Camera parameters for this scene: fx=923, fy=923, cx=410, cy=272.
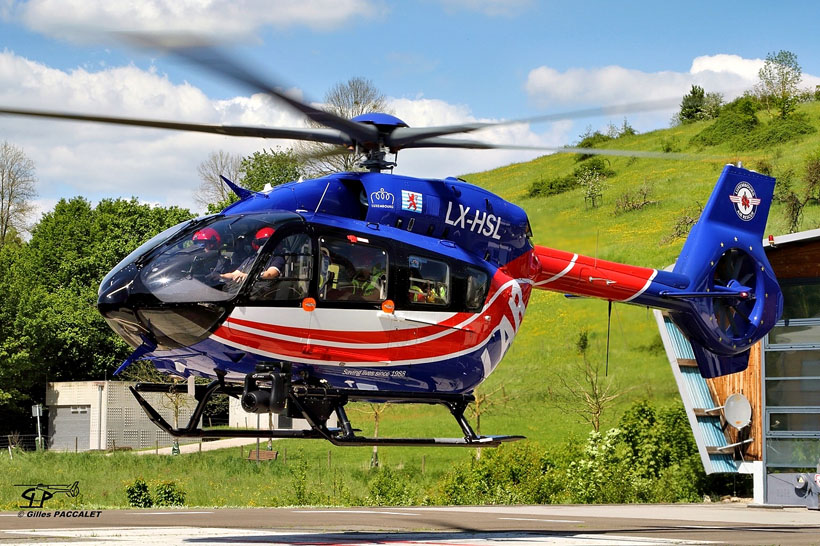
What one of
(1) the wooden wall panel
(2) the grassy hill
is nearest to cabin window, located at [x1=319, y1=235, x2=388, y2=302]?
(2) the grassy hill

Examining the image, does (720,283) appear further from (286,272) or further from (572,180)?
(572,180)

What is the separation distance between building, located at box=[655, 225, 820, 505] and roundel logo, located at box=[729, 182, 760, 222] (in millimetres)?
6499

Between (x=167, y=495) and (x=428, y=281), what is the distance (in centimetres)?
1589

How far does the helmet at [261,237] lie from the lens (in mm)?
12008

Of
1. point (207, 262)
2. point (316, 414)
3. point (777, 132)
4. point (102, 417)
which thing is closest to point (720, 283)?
point (316, 414)

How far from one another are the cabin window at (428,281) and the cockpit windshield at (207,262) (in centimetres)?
214

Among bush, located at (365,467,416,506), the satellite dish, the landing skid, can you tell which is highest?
the landing skid

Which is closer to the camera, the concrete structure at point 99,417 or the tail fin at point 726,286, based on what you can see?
the tail fin at point 726,286

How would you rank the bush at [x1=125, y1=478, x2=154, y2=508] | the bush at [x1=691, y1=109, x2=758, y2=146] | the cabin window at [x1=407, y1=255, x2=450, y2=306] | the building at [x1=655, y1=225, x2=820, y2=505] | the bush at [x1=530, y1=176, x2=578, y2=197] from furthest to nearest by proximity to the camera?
the bush at [x1=691, y1=109, x2=758, y2=146] < the bush at [x1=530, y1=176, x2=578, y2=197] < the building at [x1=655, y1=225, x2=820, y2=505] < the bush at [x1=125, y1=478, x2=154, y2=508] < the cabin window at [x1=407, y1=255, x2=450, y2=306]

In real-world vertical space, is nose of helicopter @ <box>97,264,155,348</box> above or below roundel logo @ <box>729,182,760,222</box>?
below

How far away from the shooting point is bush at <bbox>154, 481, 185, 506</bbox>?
26.1 m

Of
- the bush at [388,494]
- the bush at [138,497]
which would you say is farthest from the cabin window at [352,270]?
the bush at [138,497]

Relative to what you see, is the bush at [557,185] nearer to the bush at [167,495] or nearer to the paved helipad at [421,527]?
the paved helipad at [421,527]

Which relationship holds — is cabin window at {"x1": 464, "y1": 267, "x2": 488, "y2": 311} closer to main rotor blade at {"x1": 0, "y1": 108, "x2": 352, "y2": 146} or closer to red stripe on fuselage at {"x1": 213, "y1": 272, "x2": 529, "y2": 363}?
red stripe on fuselage at {"x1": 213, "y1": 272, "x2": 529, "y2": 363}
